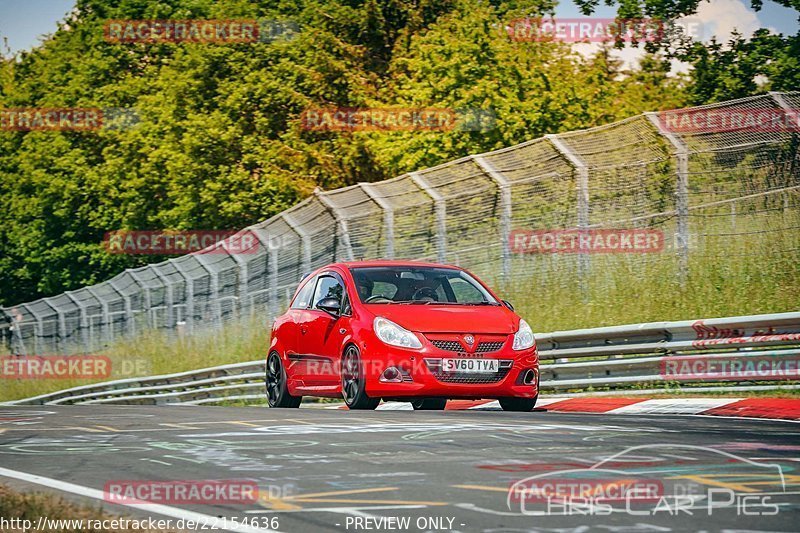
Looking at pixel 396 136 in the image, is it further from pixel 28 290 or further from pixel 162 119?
pixel 28 290

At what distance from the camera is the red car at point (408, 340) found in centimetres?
1320

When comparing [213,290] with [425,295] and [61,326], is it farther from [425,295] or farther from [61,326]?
[425,295]

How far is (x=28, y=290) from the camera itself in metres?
66.6

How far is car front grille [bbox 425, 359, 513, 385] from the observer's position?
43.1 feet

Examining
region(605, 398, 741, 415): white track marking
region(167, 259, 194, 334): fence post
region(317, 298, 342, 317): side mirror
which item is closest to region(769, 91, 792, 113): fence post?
region(605, 398, 741, 415): white track marking

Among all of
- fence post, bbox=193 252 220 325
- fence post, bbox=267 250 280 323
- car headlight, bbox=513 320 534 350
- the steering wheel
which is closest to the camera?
car headlight, bbox=513 320 534 350

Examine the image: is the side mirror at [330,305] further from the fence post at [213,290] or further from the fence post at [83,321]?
the fence post at [83,321]

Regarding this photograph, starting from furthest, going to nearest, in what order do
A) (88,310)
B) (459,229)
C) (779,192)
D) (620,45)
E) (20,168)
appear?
(20,168)
(620,45)
(88,310)
(459,229)
(779,192)

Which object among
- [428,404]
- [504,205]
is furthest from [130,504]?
[504,205]

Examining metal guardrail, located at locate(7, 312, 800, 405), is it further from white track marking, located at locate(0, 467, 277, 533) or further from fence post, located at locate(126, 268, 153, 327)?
fence post, located at locate(126, 268, 153, 327)

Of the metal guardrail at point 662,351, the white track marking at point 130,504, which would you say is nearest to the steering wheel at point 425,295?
the metal guardrail at point 662,351

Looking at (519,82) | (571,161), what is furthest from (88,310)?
(571,161)

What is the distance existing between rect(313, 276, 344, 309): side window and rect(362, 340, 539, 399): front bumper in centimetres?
152

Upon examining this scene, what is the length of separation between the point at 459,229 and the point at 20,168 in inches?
1861
